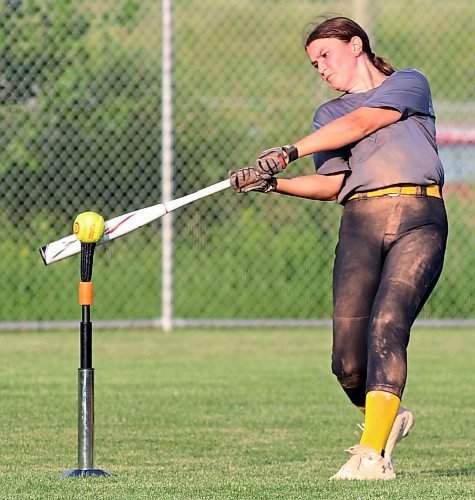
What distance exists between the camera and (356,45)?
6.08m

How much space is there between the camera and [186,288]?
13805 mm

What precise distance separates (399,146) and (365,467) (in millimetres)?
1309

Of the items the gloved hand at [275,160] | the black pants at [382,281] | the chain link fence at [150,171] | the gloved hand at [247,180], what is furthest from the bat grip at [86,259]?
the chain link fence at [150,171]

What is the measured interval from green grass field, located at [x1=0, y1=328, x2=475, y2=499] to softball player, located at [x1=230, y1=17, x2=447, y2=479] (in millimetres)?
392

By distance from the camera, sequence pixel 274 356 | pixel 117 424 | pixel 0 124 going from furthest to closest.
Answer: pixel 0 124 < pixel 274 356 < pixel 117 424

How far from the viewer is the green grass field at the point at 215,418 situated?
5570mm

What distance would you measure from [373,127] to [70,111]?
796cm

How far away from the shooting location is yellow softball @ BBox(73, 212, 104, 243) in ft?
18.2

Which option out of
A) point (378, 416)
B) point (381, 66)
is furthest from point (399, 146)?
point (378, 416)

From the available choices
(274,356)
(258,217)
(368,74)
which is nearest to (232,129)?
(258,217)

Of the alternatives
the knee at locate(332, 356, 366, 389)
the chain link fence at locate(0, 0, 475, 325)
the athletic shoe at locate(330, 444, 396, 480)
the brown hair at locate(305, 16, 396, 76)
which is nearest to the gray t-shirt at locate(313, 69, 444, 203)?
the brown hair at locate(305, 16, 396, 76)

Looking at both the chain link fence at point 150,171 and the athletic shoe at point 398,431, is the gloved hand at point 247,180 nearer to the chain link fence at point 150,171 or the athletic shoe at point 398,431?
the athletic shoe at point 398,431

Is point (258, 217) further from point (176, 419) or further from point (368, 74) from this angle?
point (368, 74)

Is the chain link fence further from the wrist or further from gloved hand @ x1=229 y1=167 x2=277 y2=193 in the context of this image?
the wrist
